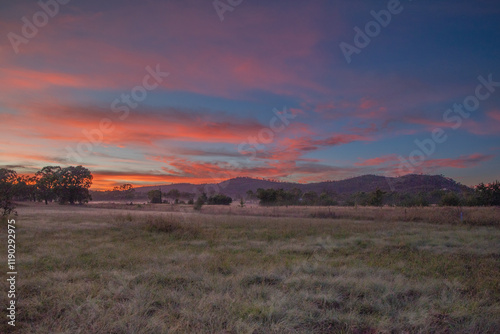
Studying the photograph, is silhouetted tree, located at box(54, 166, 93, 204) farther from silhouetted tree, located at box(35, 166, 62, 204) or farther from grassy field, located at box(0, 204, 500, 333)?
grassy field, located at box(0, 204, 500, 333)

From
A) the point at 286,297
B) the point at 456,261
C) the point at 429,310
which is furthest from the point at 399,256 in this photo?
the point at 286,297

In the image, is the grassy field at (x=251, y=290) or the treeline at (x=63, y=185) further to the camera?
the treeline at (x=63, y=185)

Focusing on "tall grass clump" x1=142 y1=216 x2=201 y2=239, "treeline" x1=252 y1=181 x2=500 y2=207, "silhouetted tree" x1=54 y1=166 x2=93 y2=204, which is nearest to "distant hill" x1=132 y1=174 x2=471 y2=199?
"treeline" x1=252 y1=181 x2=500 y2=207

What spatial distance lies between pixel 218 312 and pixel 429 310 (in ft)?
13.0

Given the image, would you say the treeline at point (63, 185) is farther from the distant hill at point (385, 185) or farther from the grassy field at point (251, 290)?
the grassy field at point (251, 290)

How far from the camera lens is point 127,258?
29.9 ft

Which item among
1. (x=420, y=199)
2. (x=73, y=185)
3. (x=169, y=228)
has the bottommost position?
(x=169, y=228)

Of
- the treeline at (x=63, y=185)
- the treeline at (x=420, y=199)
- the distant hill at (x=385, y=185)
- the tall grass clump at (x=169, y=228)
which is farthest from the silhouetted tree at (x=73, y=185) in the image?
the tall grass clump at (x=169, y=228)

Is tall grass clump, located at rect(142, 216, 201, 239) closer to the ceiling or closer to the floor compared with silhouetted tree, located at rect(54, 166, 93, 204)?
closer to the floor

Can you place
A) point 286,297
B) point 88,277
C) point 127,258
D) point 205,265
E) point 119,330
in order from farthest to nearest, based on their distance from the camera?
point 127,258, point 205,265, point 88,277, point 286,297, point 119,330

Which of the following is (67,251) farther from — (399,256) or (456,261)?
(456,261)

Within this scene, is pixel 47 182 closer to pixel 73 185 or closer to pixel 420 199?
pixel 73 185

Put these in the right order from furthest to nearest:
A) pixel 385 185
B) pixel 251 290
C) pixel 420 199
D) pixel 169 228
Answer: pixel 385 185 < pixel 420 199 < pixel 169 228 < pixel 251 290

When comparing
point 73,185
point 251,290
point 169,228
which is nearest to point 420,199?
point 169,228
